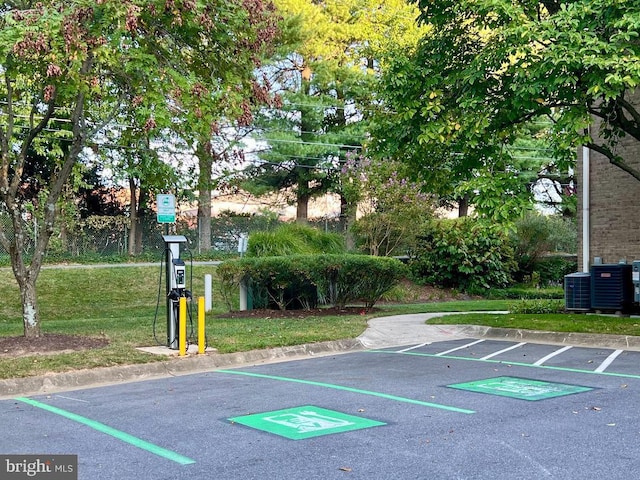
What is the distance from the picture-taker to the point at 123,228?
102ft

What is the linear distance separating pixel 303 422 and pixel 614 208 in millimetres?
13400

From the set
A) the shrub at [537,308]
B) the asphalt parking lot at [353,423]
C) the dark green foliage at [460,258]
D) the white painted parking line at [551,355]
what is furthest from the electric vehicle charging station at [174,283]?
the dark green foliage at [460,258]

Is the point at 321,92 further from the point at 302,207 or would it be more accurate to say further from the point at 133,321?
the point at 133,321

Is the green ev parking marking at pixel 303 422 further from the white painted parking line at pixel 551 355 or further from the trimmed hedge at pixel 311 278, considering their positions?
the trimmed hedge at pixel 311 278

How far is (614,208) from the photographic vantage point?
57.7 feet

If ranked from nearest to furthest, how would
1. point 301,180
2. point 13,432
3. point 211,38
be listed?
point 13,432, point 211,38, point 301,180

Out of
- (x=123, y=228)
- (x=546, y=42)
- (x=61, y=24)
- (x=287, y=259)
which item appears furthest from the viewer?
(x=123, y=228)

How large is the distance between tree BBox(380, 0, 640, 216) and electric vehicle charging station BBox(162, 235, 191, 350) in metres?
4.93

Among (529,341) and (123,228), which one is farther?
(123,228)

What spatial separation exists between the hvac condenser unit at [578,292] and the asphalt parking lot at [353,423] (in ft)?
20.3

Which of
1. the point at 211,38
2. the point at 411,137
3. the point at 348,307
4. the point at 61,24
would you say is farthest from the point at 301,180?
the point at 61,24

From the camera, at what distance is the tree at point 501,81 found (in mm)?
11156

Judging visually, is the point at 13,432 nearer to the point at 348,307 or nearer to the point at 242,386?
the point at 242,386

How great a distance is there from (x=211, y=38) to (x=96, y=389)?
6.04 m
